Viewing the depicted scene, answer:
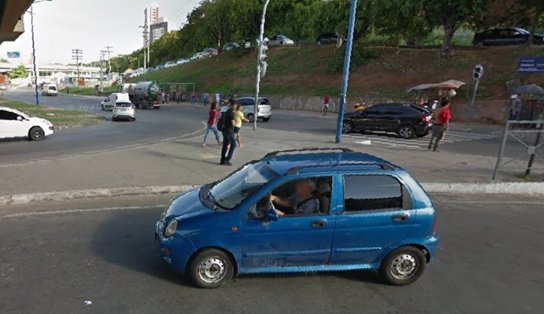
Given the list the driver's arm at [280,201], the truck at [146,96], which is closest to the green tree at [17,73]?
the truck at [146,96]

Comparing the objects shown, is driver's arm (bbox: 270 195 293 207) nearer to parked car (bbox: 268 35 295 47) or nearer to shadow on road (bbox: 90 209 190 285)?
shadow on road (bbox: 90 209 190 285)

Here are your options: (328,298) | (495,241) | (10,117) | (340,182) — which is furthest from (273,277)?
(10,117)

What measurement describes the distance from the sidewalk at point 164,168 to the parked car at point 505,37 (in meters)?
26.0

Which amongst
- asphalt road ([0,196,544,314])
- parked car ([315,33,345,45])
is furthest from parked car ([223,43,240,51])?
asphalt road ([0,196,544,314])

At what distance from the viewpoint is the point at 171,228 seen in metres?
4.12

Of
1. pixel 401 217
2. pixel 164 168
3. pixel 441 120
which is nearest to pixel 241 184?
pixel 401 217

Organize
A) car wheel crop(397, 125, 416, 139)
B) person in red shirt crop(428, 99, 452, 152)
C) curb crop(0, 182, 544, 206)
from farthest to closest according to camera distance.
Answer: car wheel crop(397, 125, 416, 139)
person in red shirt crop(428, 99, 452, 152)
curb crop(0, 182, 544, 206)

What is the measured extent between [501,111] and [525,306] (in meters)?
23.8

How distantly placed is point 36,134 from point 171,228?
44.6ft

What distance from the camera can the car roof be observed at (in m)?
4.22

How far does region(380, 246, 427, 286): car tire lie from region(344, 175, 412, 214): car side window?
1.83ft

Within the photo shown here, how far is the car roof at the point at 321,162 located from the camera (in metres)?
4.22

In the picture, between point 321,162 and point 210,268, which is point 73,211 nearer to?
point 210,268

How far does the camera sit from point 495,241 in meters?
5.74
